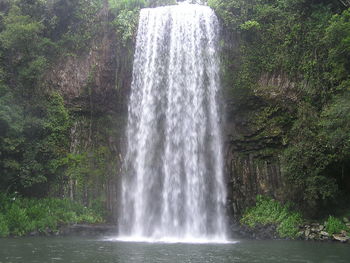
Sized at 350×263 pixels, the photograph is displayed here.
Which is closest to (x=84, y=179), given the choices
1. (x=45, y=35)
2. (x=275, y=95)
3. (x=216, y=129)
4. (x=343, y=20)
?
(x=216, y=129)

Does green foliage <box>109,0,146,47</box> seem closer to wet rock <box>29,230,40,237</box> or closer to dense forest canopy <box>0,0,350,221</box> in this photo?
dense forest canopy <box>0,0,350,221</box>

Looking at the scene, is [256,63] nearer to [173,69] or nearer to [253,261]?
[173,69]

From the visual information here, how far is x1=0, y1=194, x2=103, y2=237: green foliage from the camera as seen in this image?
17312 mm

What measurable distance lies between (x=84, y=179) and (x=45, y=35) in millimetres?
8808

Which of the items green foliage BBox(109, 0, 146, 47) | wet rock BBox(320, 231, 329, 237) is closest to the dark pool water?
wet rock BBox(320, 231, 329, 237)

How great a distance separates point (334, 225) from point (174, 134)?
8.10 meters

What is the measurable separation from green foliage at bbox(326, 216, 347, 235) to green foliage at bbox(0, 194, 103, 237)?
10420 millimetres

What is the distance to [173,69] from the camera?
821 inches

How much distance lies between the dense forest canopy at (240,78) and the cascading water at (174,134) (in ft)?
3.34

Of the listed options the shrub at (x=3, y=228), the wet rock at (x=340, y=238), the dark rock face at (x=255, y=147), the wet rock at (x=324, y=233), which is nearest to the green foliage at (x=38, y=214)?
the shrub at (x=3, y=228)

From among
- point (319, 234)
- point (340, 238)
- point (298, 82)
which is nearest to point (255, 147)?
point (298, 82)

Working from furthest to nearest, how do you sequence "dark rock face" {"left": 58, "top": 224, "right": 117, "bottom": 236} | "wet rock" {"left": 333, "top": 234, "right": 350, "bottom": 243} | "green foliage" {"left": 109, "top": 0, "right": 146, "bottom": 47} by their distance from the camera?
"green foliage" {"left": 109, "top": 0, "right": 146, "bottom": 47}
"dark rock face" {"left": 58, "top": 224, "right": 117, "bottom": 236}
"wet rock" {"left": 333, "top": 234, "right": 350, "bottom": 243}

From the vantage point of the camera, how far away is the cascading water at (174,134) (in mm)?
17766

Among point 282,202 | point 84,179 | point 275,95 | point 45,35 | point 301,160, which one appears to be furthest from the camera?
point 45,35
